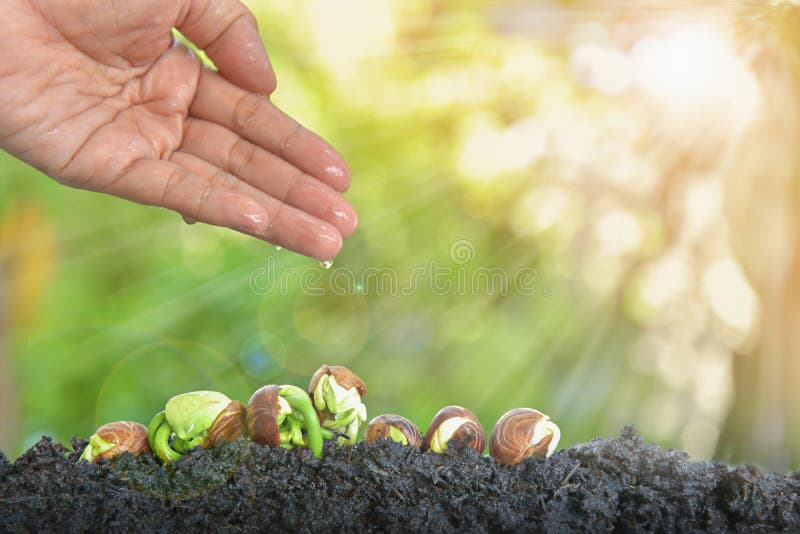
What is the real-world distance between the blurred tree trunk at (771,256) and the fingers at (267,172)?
0.89 metres

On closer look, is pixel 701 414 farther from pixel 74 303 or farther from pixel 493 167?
pixel 74 303

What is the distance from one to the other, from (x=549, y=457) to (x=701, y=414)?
0.82m

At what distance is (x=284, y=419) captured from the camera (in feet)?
2.61

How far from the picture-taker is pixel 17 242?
4.95 feet

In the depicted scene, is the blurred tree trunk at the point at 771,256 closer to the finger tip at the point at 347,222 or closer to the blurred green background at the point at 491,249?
the blurred green background at the point at 491,249

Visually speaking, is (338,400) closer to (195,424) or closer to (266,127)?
(195,424)

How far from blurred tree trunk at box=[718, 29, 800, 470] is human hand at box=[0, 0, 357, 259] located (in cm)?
90

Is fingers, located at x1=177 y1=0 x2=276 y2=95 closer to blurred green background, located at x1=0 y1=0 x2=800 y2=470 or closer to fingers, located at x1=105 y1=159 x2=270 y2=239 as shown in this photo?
fingers, located at x1=105 y1=159 x2=270 y2=239

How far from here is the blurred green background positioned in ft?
4.78

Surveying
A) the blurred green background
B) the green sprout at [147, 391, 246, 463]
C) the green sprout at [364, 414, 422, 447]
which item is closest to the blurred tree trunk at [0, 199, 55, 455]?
the blurred green background

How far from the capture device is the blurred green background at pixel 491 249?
4.78 ft

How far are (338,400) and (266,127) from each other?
1.67 feet

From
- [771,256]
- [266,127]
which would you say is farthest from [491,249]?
[266,127]

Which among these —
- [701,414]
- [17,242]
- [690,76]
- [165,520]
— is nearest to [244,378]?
[17,242]
